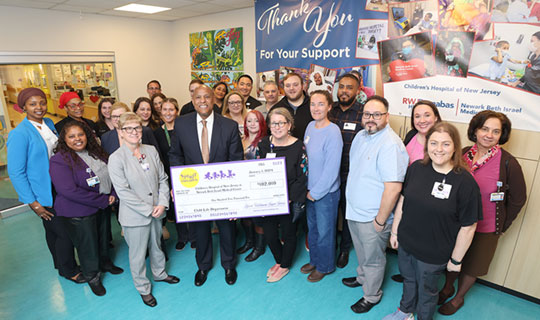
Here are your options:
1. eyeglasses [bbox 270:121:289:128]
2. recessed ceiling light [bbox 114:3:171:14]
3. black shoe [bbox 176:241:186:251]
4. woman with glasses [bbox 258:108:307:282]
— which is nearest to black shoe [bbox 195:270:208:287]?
black shoe [bbox 176:241:186:251]

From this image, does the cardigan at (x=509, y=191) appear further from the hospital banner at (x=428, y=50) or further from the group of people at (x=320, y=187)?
the hospital banner at (x=428, y=50)

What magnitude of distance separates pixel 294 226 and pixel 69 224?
2.11 meters

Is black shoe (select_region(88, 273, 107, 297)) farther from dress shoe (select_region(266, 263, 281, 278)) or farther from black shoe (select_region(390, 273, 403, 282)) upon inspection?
black shoe (select_region(390, 273, 403, 282))

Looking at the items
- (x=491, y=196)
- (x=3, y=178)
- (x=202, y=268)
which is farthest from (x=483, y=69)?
(x=3, y=178)

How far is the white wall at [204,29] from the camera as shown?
5629 mm

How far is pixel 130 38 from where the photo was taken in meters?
6.32

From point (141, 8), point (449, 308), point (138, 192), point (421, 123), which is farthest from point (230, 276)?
point (141, 8)

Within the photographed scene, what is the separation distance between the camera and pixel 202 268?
320 centimetres

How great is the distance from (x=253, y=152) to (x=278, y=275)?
1.29 m

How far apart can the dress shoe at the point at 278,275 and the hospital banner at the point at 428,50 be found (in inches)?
85.0

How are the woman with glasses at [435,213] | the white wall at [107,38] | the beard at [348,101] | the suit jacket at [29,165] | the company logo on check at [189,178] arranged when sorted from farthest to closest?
the white wall at [107,38] → the beard at [348,101] → the suit jacket at [29,165] → the company logo on check at [189,178] → the woman with glasses at [435,213]

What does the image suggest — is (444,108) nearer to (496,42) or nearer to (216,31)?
(496,42)

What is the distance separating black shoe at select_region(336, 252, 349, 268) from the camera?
3.42 m

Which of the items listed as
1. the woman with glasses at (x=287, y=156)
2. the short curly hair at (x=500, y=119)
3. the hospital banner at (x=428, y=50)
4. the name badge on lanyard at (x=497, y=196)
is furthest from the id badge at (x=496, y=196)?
the woman with glasses at (x=287, y=156)
